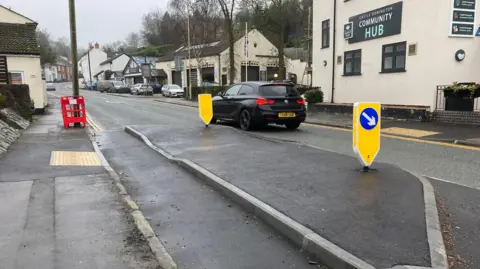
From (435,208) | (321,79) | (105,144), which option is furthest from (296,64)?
(435,208)

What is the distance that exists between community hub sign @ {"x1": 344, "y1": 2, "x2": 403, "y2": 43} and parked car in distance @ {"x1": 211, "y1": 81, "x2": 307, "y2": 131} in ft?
19.4

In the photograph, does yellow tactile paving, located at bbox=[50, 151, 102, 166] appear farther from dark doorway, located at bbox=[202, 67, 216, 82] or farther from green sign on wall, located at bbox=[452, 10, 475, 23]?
dark doorway, located at bbox=[202, 67, 216, 82]

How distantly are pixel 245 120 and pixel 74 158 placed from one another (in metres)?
5.93

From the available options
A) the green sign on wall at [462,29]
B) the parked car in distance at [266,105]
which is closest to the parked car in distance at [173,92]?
the parked car in distance at [266,105]

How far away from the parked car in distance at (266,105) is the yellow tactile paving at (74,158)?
5.23 m

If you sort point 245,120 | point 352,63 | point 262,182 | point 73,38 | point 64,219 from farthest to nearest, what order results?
point 352,63 → point 73,38 → point 245,120 → point 262,182 → point 64,219

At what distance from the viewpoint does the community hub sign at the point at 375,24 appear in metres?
15.2

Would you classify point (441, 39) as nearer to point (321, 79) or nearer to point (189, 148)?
point (321, 79)

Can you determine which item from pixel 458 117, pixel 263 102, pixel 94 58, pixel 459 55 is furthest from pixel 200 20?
pixel 94 58

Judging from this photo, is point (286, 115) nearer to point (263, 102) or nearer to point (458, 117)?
point (263, 102)

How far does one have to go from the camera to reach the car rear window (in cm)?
1222

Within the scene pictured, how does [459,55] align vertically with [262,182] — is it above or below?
above

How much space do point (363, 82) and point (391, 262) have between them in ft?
49.6

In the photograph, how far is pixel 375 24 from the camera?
16359mm
